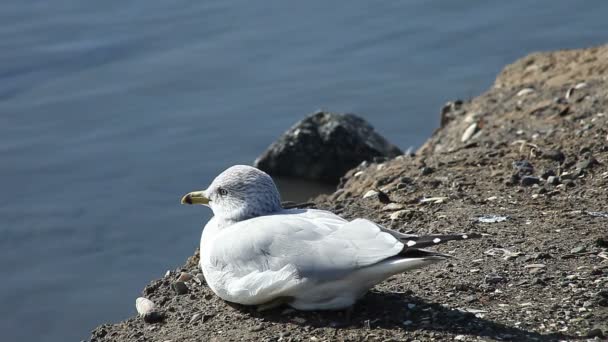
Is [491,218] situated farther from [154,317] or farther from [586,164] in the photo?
[154,317]

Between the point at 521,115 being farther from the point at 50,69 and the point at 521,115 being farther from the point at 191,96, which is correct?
the point at 50,69

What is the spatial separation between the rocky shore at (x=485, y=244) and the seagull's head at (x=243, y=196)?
0.46m

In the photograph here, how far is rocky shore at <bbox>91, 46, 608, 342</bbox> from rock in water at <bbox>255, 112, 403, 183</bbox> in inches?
32.1

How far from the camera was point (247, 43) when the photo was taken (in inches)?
464

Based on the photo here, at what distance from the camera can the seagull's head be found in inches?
228

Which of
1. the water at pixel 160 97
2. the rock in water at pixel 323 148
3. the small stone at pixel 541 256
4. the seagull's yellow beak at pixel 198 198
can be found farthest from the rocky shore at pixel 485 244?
the water at pixel 160 97

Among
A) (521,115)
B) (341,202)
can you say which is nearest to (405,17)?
(521,115)

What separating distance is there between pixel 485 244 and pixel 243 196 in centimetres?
A: 130

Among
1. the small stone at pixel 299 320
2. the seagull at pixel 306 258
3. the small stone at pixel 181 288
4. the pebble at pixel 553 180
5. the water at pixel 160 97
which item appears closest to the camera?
the seagull at pixel 306 258

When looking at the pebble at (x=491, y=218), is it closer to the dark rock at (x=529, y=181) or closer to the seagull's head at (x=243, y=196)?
the dark rock at (x=529, y=181)

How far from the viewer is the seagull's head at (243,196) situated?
5785 millimetres

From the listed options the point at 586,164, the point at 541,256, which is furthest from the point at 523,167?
the point at 541,256

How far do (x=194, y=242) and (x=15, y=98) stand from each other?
333 cm

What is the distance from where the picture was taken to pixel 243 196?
19.0 ft
